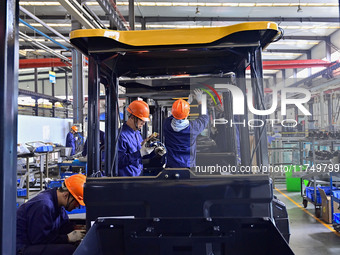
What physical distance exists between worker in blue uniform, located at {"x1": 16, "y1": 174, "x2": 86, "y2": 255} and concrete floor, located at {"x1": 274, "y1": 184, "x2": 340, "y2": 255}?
419cm

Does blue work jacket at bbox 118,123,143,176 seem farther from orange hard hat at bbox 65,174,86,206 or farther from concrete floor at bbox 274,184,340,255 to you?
concrete floor at bbox 274,184,340,255

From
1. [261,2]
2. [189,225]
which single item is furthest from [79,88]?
[189,225]

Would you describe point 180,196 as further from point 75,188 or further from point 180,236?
point 75,188

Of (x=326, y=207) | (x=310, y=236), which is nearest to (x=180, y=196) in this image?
(x=310, y=236)

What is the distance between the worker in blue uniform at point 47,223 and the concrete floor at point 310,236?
4.19m

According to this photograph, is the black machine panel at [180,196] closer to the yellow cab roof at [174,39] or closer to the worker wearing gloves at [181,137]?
the yellow cab roof at [174,39]

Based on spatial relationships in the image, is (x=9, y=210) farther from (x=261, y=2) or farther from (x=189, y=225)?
(x=261, y=2)

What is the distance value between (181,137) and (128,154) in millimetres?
964

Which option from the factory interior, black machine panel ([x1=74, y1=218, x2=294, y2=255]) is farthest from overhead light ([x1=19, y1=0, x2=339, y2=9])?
black machine panel ([x1=74, y1=218, x2=294, y2=255])

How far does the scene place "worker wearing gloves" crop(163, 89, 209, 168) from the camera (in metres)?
4.05

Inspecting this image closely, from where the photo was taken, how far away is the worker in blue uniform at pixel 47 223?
2787mm

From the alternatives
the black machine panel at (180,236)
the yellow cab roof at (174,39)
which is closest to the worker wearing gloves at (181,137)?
the yellow cab roof at (174,39)

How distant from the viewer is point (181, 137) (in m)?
4.18

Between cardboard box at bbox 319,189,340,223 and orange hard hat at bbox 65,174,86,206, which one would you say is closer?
orange hard hat at bbox 65,174,86,206
